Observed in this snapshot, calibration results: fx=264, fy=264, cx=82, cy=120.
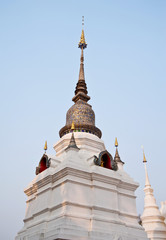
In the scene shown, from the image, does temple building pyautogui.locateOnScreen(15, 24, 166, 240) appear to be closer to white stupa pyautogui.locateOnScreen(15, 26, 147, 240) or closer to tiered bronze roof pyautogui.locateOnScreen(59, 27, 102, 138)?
white stupa pyautogui.locateOnScreen(15, 26, 147, 240)

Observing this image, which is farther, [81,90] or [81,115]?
[81,90]

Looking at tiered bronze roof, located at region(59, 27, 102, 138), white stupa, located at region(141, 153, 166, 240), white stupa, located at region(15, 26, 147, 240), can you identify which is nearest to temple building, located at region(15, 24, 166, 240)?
white stupa, located at region(15, 26, 147, 240)

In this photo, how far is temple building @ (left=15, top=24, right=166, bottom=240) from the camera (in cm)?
1372

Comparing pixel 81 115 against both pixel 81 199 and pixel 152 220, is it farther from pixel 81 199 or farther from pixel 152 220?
pixel 152 220

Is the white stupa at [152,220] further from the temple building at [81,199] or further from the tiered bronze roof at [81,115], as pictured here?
the tiered bronze roof at [81,115]

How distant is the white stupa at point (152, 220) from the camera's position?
22.3 meters

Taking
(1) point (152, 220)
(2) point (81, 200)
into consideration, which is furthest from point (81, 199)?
(1) point (152, 220)

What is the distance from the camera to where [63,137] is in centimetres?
1964

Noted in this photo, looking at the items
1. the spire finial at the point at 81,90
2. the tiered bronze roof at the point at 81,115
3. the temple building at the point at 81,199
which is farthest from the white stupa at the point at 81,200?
the spire finial at the point at 81,90

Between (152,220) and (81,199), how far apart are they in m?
11.7

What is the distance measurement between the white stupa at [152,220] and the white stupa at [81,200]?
286 inches

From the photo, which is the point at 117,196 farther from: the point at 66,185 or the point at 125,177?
the point at 66,185

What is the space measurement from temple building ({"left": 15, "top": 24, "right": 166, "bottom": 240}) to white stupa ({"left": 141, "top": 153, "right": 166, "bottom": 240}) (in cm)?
726

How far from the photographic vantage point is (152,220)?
77.4ft
